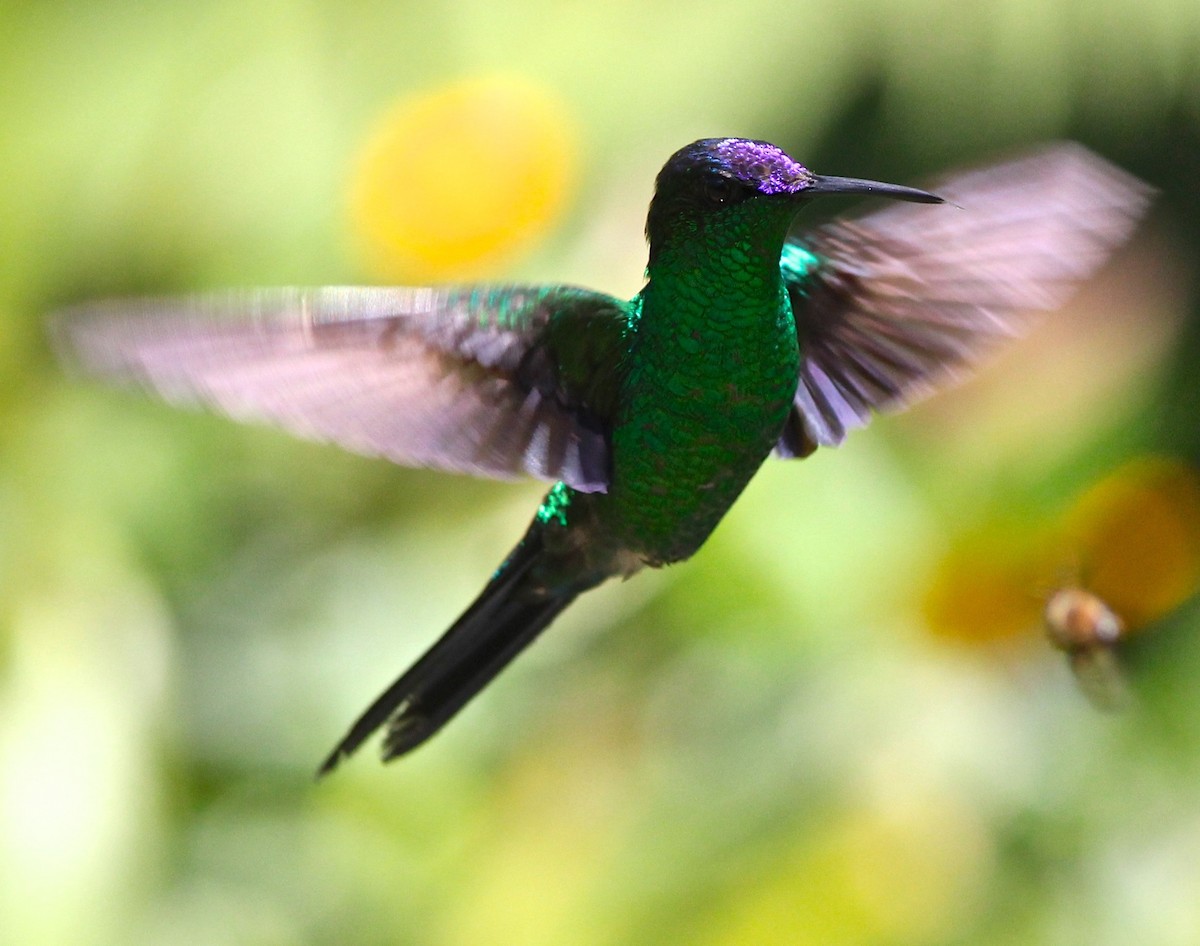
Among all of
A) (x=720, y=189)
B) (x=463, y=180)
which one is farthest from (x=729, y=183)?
(x=463, y=180)

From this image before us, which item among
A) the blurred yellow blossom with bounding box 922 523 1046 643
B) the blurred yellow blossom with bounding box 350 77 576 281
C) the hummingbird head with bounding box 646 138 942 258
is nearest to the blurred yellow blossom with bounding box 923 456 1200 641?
the blurred yellow blossom with bounding box 922 523 1046 643

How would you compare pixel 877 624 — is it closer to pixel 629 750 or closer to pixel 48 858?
pixel 629 750

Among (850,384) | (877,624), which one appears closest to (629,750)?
(877,624)

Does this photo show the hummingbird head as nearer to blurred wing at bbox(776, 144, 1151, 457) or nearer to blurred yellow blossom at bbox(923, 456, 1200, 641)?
blurred wing at bbox(776, 144, 1151, 457)

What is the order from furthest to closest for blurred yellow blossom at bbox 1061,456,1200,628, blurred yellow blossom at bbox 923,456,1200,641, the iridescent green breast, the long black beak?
blurred yellow blossom at bbox 923,456,1200,641, blurred yellow blossom at bbox 1061,456,1200,628, the iridescent green breast, the long black beak

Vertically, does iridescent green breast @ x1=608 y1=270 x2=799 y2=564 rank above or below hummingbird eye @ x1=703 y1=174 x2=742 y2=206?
below

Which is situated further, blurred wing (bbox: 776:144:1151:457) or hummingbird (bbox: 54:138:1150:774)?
blurred wing (bbox: 776:144:1151:457)

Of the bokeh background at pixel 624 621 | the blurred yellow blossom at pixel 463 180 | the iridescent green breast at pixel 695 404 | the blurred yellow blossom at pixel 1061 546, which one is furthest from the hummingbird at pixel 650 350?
the blurred yellow blossom at pixel 463 180
